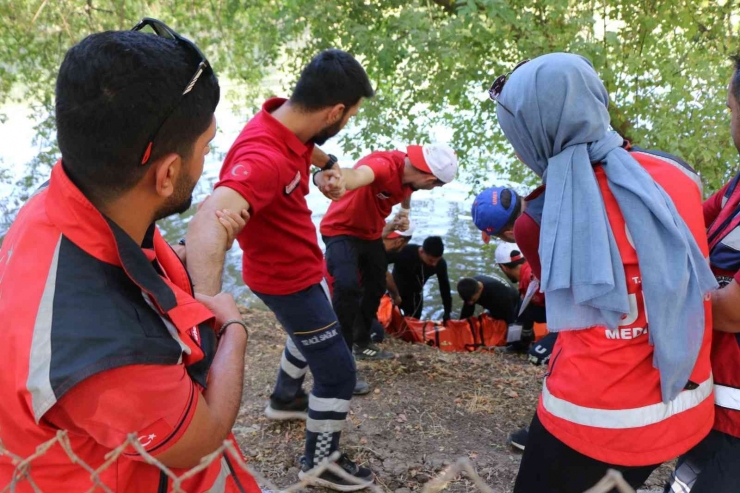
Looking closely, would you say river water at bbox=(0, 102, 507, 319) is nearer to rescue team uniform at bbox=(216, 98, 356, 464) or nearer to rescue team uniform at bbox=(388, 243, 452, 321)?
rescue team uniform at bbox=(388, 243, 452, 321)

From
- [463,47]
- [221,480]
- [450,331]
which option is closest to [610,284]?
[221,480]

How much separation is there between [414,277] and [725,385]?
18.9ft

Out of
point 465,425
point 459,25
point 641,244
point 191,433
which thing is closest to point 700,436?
point 641,244

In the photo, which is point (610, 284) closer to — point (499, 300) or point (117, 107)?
point (117, 107)

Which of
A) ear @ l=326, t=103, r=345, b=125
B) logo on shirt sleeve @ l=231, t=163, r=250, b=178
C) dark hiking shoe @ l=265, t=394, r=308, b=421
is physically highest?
ear @ l=326, t=103, r=345, b=125

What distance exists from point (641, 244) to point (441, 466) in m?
2.36

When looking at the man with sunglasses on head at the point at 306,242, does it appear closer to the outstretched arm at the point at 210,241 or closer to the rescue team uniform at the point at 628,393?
the outstretched arm at the point at 210,241

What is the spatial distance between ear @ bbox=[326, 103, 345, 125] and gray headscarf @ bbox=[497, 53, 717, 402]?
144cm

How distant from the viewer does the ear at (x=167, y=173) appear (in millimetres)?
1327

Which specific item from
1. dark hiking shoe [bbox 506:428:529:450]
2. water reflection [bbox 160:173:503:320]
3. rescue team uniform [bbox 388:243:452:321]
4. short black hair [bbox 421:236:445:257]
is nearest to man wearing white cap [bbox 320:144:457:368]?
dark hiking shoe [bbox 506:428:529:450]

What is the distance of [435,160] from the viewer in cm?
451

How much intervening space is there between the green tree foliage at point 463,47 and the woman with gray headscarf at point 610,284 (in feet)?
10.5

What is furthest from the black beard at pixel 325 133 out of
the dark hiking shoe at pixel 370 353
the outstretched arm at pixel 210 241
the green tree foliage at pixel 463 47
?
the dark hiking shoe at pixel 370 353

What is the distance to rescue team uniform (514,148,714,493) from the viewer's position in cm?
173
